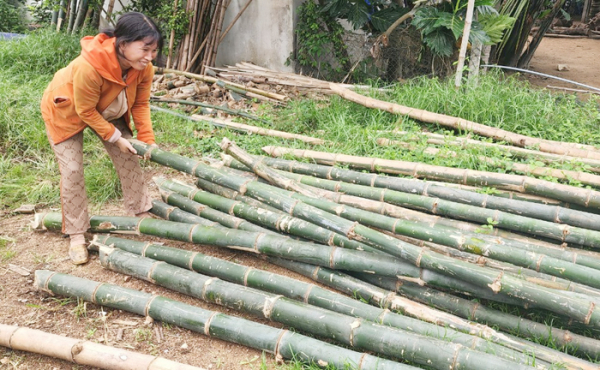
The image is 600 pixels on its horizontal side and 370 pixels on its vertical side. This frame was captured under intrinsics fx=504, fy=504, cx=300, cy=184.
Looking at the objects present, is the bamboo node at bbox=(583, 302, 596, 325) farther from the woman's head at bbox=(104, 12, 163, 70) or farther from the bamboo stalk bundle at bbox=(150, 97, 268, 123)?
the bamboo stalk bundle at bbox=(150, 97, 268, 123)

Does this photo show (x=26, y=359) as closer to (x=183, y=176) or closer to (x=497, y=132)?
(x=183, y=176)

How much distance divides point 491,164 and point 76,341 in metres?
3.08

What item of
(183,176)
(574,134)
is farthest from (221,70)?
(574,134)

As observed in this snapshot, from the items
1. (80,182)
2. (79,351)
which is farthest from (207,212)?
(79,351)

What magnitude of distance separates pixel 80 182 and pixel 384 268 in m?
2.00

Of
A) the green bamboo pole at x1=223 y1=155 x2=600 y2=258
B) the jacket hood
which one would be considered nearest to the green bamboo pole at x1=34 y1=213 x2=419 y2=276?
the green bamboo pole at x1=223 y1=155 x2=600 y2=258

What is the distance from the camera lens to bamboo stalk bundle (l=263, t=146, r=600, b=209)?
314 cm

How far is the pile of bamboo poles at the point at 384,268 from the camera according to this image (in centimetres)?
226

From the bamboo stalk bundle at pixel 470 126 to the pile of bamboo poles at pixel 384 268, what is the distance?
34.8 inches

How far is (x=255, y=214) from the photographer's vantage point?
9.80 feet

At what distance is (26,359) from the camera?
100 inches

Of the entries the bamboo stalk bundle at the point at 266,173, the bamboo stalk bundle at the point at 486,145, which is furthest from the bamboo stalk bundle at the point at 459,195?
the bamboo stalk bundle at the point at 486,145

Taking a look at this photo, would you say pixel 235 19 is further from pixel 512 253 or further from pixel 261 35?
pixel 512 253

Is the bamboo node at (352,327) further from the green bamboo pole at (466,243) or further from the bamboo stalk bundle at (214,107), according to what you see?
the bamboo stalk bundle at (214,107)
